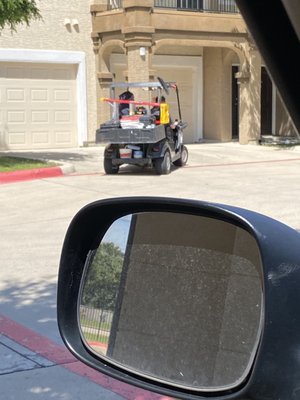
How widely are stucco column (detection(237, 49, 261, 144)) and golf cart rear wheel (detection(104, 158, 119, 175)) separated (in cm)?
A: 892

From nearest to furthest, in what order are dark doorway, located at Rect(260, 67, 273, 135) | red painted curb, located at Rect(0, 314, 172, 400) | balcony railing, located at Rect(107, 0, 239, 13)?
red painted curb, located at Rect(0, 314, 172, 400), balcony railing, located at Rect(107, 0, 239, 13), dark doorway, located at Rect(260, 67, 273, 135)

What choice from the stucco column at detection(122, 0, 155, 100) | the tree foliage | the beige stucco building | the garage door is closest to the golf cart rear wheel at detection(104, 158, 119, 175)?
the stucco column at detection(122, 0, 155, 100)

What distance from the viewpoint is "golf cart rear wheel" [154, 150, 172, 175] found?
14.9 meters

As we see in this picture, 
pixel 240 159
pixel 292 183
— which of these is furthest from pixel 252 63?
pixel 292 183

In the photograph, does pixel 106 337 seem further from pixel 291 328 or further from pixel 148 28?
pixel 148 28

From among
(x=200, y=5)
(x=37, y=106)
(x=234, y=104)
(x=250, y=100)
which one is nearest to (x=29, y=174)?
(x=37, y=106)

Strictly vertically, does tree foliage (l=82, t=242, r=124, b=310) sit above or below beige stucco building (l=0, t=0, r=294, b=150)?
below

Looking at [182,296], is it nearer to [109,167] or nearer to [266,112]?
[109,167]

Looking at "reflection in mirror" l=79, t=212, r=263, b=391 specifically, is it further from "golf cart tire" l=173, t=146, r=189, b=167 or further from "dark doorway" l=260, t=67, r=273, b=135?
"dark doorway" l=260, t=67, r=273, b=135

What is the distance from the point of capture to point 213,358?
1523mm

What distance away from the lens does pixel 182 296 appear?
1.63m

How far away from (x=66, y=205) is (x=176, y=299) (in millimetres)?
9977

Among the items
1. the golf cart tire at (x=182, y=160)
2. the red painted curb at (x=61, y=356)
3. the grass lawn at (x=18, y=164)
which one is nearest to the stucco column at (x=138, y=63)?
the golf cart tire at (x=182, y=160)

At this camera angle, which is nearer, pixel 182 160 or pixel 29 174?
pixel 29 174
